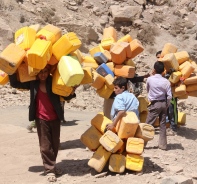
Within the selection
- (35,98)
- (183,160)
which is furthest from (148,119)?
Result: (35,98)

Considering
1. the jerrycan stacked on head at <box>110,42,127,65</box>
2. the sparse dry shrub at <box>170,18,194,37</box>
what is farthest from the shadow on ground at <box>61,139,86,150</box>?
the sparse dry shrub at <box>170,18,194,37</box>

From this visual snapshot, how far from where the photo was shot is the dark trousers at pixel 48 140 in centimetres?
663

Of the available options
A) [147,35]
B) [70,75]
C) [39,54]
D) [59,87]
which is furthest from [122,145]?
[147,35]

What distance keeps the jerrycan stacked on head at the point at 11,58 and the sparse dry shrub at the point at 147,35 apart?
15.9 metres

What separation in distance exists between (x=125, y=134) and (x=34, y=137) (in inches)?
129

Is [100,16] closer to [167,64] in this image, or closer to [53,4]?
[53,4]

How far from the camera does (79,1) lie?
2286 centimetres

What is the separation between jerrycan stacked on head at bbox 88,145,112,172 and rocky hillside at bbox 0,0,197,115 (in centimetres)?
1102

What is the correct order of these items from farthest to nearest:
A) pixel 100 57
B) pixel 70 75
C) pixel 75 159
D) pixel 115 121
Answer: pixel 100 57, pixel 75 159, pixel 115 121, pixel 70 75

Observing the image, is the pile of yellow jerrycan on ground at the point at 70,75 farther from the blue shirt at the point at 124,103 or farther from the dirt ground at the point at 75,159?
the dirt ground at the point at 75,159

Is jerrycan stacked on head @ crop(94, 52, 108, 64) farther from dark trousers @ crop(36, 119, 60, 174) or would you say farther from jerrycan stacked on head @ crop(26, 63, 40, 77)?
jerrycan stacked on head @ crop(26, 63, 40, 77)

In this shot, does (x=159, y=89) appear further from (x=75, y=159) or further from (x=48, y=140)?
(x=48, y=140)

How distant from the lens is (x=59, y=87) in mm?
6309

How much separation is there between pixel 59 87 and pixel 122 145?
48.5 inches
